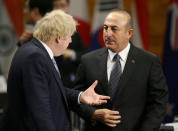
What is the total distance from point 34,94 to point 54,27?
0.46 meters

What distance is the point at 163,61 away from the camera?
214 inches

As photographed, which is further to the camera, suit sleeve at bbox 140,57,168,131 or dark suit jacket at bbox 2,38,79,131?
suit sleeve at bbox 140,57,168,131

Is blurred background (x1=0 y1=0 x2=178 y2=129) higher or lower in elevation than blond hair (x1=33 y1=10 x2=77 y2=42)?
lower

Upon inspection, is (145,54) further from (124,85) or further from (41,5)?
(41,5)

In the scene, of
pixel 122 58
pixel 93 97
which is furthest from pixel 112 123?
pixel 122 58

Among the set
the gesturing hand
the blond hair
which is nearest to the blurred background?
the gesturing hand

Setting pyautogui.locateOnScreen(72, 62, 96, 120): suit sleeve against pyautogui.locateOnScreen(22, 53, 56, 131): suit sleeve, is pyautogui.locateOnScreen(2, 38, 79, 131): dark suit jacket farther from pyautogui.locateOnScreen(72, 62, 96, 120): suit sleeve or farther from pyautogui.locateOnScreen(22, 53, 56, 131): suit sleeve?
pyautogui.locateOnScreen(72, 62, 96, 120): suit sleeve

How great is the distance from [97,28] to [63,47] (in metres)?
3.10

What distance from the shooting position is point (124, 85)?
289 centimetres

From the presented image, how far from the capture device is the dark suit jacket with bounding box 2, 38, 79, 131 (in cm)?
237

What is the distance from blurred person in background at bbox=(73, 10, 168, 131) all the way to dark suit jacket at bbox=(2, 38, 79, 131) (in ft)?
1.45

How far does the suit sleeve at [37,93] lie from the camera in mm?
2363

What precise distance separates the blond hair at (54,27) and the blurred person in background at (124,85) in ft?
1.46

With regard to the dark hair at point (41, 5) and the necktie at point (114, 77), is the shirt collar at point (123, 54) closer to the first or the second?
the necktie at point (114, 77)
